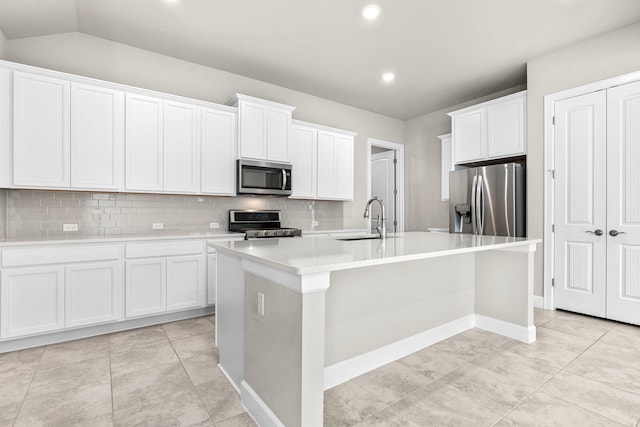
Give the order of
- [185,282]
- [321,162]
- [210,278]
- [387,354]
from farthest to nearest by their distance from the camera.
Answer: [321,162] < [210,278] < [185,282] < [387,354]

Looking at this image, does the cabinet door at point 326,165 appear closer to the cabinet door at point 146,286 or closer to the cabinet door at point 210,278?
the cabinet door at point 210,278

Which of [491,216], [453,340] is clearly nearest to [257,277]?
[453,340]

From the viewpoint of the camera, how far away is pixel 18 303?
2527 millimetres

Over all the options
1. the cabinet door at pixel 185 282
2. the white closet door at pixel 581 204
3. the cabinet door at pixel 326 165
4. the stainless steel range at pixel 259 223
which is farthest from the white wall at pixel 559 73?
the cabinet door at pixel 185 282

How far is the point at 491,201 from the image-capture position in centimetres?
407

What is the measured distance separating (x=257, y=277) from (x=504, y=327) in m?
2.38

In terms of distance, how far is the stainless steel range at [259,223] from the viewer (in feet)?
12.5

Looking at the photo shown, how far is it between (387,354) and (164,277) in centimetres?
218

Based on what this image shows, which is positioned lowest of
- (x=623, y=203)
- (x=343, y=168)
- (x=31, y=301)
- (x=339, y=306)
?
(x=31, y=301)

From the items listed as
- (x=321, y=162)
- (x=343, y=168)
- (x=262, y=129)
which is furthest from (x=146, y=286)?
(x=343, y=168)

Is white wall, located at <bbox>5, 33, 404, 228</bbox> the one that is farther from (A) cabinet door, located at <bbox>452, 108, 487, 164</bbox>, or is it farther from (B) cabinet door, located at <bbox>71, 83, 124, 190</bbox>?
(A) cabinet door, located at <bbox>452, 108, 487, 164</bbox>

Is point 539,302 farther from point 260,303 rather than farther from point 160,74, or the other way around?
point 160,74

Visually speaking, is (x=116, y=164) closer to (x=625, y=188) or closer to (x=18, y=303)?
Result: (x=18, y=303)

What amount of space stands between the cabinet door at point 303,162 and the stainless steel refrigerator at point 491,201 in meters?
2.00
